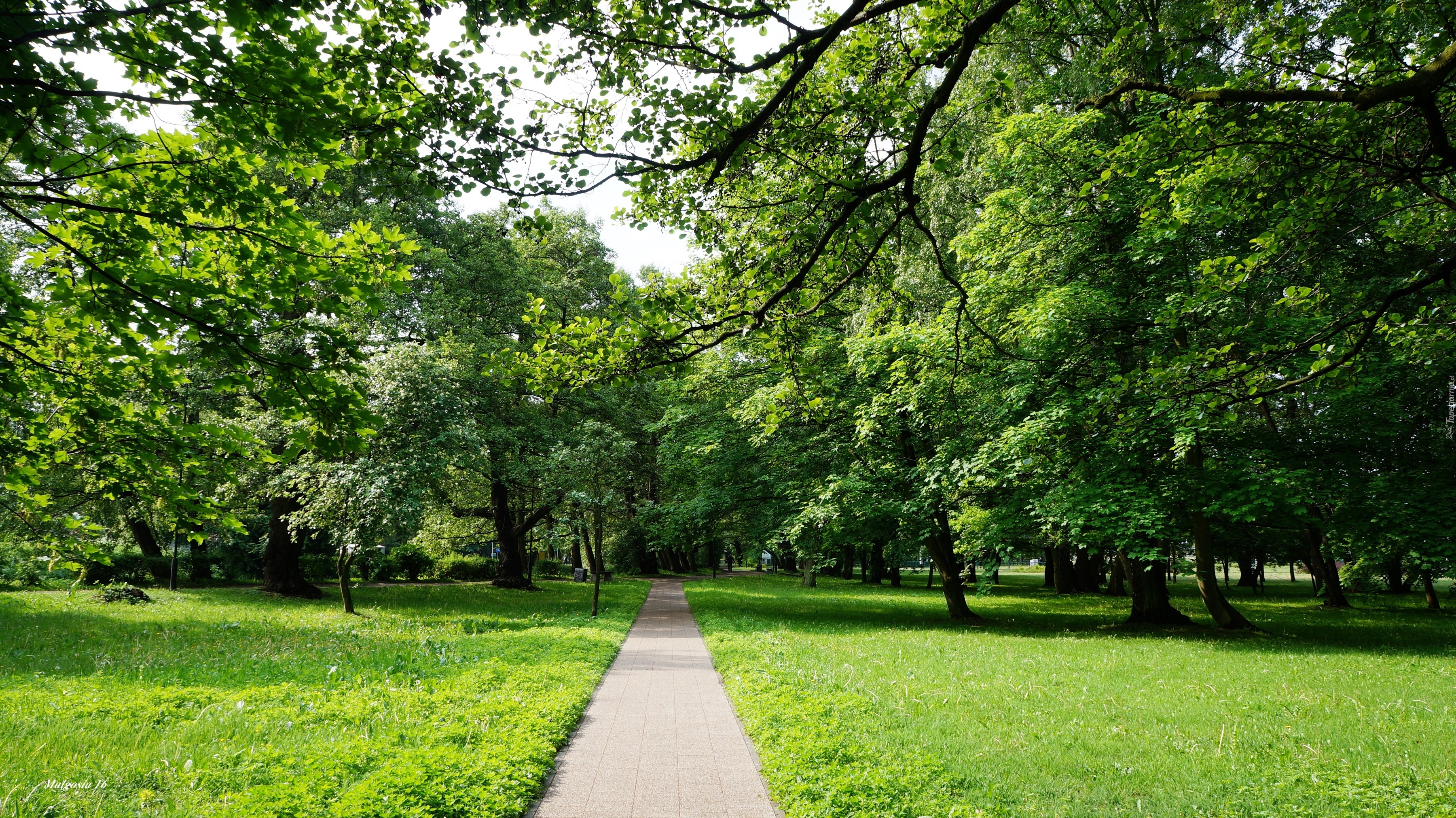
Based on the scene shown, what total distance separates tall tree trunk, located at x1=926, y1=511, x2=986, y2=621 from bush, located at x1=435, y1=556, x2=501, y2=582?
73.6 ft

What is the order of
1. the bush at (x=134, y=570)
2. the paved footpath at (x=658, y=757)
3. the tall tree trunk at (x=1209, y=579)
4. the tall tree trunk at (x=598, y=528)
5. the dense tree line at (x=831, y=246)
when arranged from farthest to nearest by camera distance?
the bush at (x=134, y=570) < the tall tree trunk at (x=598, y=528) < the tall tree trunk at (x=1209, y=579) < the paved footpath at (x=658, y=757) < the dense tree line at (x=831, y=246)

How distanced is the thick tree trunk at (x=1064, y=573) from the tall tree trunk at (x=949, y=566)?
47.6 feet

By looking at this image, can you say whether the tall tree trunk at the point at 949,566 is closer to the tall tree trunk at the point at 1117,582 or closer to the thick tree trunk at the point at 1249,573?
the tall tree trunk at the point at 1117,582

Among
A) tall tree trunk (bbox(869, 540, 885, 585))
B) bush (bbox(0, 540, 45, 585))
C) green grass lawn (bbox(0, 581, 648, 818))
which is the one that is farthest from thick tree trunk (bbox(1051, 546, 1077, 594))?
bush (bbox(0, 540, 45, 585))

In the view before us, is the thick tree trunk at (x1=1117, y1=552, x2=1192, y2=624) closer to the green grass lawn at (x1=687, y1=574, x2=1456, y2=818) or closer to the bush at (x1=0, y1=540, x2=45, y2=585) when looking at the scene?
the green grass lawn at (x1=687, y1=574, x2=1456, y2=818)

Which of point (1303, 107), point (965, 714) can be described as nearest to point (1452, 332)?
point (1303, 107)

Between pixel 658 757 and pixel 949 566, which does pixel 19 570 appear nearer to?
pixel 658 757

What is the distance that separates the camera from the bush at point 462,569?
34219mm

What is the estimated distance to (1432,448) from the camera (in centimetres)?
1617

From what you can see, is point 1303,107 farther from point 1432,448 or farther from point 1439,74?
point 1432,448

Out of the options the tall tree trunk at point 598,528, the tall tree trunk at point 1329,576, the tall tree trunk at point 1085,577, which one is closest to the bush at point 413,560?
the tall tree trunk at point 598,528

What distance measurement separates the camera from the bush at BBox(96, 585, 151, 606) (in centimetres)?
1752

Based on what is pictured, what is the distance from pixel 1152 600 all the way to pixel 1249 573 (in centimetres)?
2810

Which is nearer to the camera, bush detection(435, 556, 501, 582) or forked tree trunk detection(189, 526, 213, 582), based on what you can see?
forked tree trunk detection(189, 526, 213, 582)
